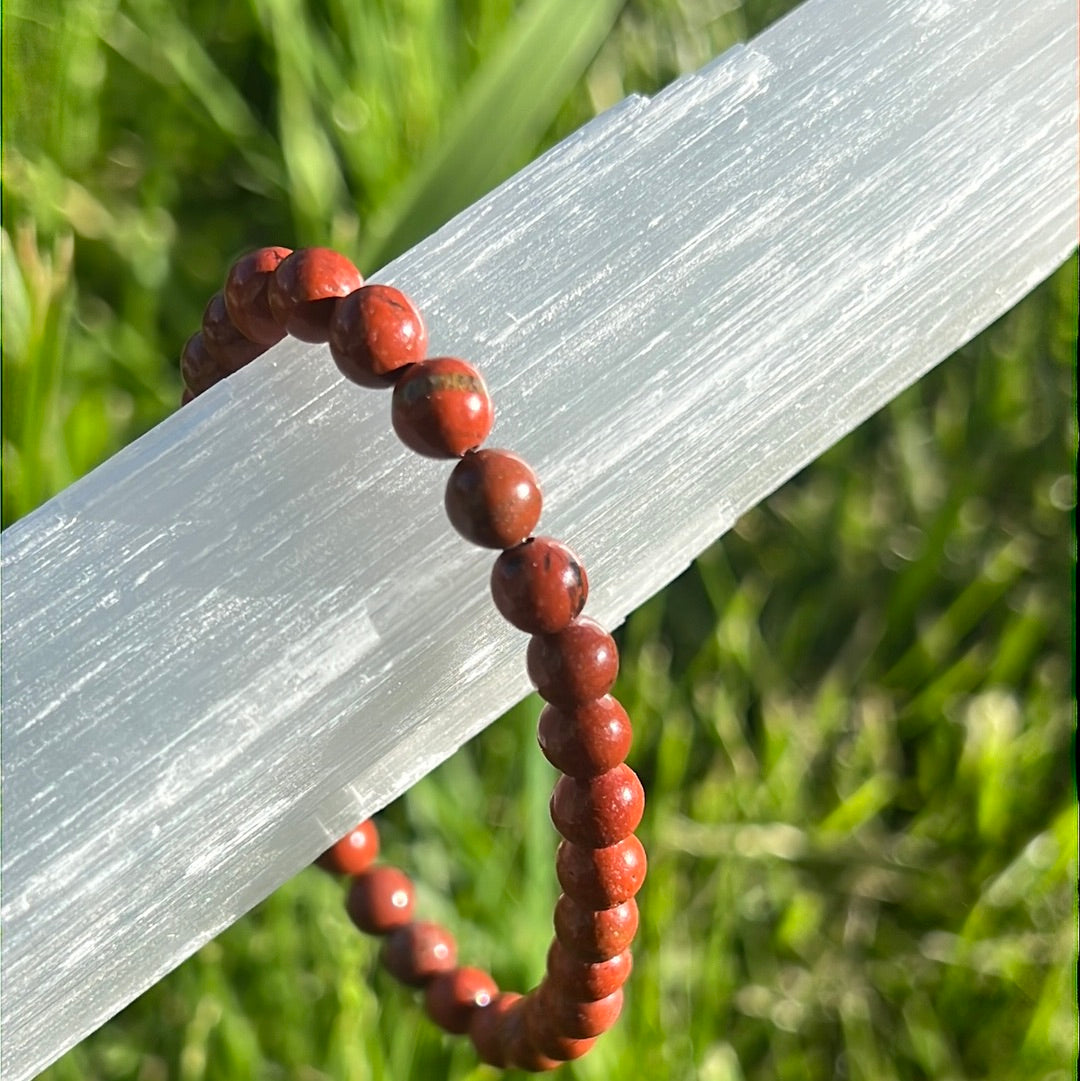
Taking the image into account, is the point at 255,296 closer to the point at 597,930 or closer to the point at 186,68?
the point at 597,930

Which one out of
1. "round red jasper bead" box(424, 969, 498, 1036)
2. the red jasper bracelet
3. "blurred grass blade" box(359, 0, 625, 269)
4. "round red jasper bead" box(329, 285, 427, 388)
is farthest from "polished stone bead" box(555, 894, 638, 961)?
"blurred grass blade" box(359, 0, 625, 269)

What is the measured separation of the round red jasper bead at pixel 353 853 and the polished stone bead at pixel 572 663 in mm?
197

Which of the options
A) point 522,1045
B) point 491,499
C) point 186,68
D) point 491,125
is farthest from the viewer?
point 186,68

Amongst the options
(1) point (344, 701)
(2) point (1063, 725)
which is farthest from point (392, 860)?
(2) point (1063, 725)

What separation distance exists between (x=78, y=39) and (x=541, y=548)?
22.0 inches

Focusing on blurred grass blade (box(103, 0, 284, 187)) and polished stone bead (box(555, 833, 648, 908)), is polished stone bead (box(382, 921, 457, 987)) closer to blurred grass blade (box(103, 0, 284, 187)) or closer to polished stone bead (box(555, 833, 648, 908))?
polished stone bead (box(555, 833, 648, 908))

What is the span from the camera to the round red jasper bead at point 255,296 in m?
0.52

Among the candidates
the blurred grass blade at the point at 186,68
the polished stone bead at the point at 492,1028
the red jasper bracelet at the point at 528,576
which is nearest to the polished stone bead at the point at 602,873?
the red jasper bracelet at the point at 528,576

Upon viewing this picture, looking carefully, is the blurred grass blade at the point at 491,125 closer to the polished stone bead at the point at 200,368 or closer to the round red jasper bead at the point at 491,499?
A: the polished stone bead at the point at 200,368

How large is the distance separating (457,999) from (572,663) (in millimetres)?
238

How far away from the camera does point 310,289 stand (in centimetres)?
50

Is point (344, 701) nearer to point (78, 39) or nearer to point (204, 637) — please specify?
point (204, 637)

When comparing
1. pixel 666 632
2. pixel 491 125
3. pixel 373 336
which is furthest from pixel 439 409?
pixel 666 632

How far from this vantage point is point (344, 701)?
530mm
